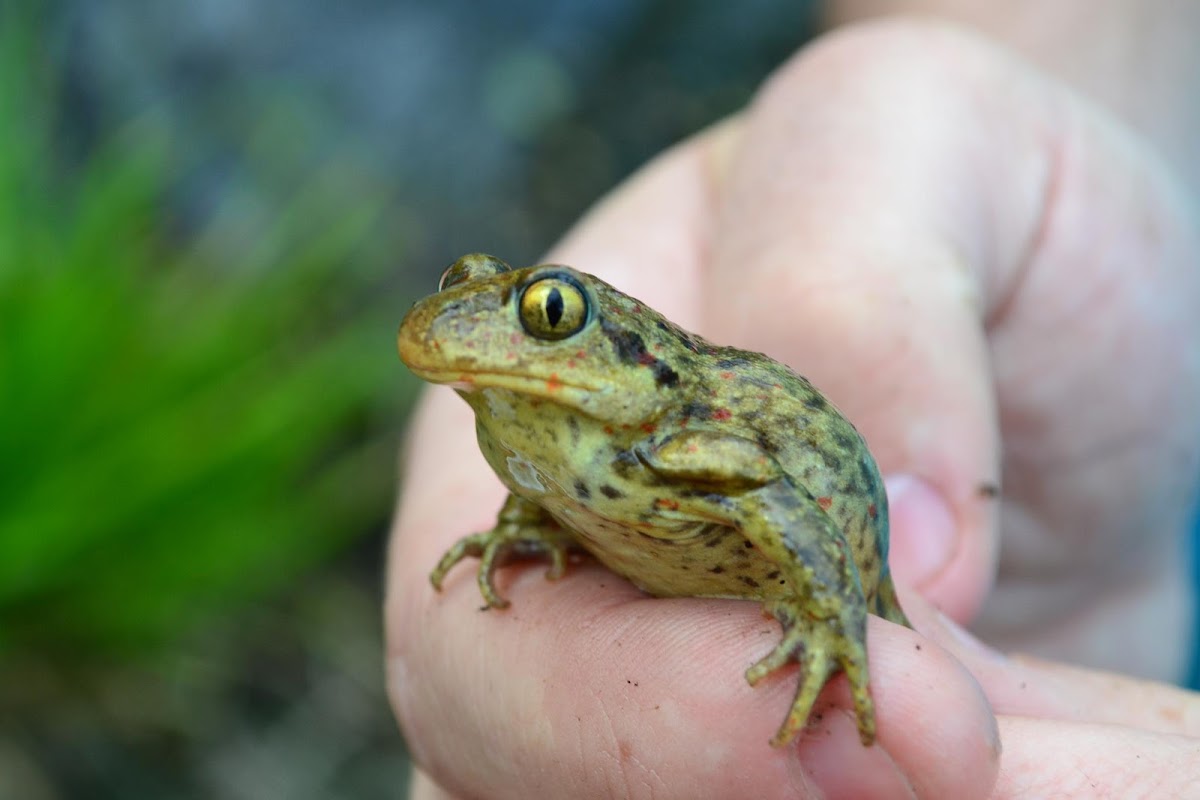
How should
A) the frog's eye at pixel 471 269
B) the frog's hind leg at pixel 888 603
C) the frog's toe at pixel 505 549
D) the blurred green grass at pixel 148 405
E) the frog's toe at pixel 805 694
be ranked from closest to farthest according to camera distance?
the frog's toe at pixel 805 694
the frog's eye at pixel 471 269
the frog's hind leg at pixel 888 603
the frog's toe at pixel 505 549
the blurred green grass at pixel 148 405

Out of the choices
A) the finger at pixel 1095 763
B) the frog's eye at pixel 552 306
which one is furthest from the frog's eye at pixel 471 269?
the finger at pixel 1095 763

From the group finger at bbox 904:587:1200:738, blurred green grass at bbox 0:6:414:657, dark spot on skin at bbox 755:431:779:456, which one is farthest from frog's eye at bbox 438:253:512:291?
blurred green grass at bbox 0:6:414:657

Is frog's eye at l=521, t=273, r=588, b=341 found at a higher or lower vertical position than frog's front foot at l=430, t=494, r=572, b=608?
higher

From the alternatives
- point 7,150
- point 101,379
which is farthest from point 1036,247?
point 7,150

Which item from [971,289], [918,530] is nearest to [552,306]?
[918,530]

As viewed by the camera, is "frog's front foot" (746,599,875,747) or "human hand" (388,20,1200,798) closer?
"frog's front foot" (746,599,875,747)

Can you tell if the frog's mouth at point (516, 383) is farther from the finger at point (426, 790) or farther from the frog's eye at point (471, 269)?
the finger at point (426, 790)

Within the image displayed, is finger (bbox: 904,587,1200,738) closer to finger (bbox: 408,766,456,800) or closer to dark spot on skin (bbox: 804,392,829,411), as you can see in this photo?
dark spot on skin (bbox: 804,392,829,411)

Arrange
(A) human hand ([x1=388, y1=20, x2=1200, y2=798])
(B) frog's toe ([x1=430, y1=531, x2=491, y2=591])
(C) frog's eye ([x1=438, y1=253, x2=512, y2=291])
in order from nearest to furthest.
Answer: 1. (A) human hand ([x1=388, y1=20, x2=1200, y2=798])
2. (C) frog's eye ([x1=438, y1=253, x2=512, y2=291])
3. (B) frog's toe ([x1=430, y1=531, x2=491, y2=591])
